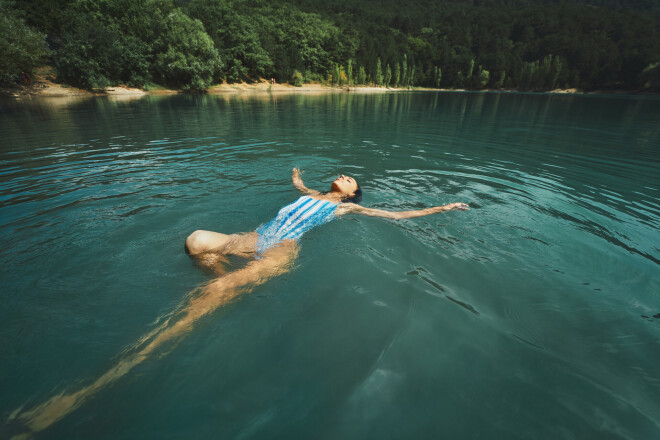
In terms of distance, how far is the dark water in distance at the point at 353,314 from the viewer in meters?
2.28

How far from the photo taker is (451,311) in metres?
3.45

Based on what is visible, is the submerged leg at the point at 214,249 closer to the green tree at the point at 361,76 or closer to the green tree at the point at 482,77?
the green tree at the point at 361,76

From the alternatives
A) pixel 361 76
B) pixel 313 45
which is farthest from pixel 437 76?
pixel 313 45

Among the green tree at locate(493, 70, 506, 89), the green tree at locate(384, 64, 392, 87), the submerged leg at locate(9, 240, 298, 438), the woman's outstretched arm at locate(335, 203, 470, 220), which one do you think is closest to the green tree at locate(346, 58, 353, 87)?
the green tree at locate(384, 64, 392, 87)

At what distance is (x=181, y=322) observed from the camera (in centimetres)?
299

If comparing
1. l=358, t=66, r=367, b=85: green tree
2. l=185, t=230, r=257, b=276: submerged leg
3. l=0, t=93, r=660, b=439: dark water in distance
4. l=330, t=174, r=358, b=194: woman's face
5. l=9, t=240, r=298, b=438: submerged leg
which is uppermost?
l=358, t=66, r=367, b=85: green tree

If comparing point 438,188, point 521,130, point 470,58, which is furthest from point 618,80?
point 438,188

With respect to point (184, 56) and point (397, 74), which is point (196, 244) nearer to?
point (184, 56)

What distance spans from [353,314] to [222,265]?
1.94 metres

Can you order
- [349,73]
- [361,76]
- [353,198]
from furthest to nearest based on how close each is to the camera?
[361,76]
[349,73]
[353,198]

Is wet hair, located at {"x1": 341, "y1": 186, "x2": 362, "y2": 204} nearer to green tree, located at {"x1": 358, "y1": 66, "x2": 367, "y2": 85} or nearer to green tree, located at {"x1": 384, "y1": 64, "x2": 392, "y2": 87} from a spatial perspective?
green tree, located at {"x1": 358, "y1": 66, "x2": 367, "y2": 85}

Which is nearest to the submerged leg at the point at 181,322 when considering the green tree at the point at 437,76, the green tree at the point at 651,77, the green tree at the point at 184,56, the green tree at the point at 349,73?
the green tree at the point at 184,56

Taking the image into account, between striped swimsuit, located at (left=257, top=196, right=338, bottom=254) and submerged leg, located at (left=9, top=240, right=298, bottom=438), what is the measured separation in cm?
14

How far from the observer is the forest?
44.4m
